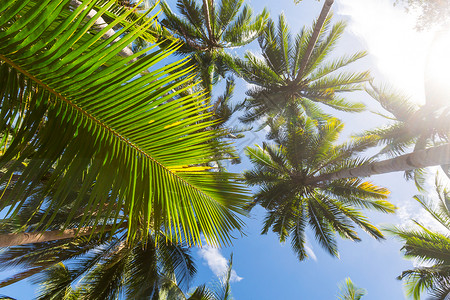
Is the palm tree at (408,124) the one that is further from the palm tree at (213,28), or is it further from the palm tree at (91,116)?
the palm tree at (91,116)

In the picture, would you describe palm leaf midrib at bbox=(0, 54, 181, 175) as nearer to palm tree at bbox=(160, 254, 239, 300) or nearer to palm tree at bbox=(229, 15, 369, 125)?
palm tree at bbox=(160, 254, 239, 300)

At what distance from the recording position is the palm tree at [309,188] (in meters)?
10.2

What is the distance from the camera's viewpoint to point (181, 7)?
1031 cm

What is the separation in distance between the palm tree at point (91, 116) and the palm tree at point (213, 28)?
880cm

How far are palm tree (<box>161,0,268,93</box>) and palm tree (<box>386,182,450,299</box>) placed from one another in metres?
8.40

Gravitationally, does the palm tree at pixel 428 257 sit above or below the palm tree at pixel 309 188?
below

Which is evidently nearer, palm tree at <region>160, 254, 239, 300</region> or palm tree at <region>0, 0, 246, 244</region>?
palm tree at <region>0, 0, 246, 244</region>

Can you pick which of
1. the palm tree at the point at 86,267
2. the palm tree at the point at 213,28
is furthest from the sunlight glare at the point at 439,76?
the palm tree at the point at 86,267

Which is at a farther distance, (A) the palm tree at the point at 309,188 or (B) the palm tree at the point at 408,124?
(A) the palm tree at the point at 309,188

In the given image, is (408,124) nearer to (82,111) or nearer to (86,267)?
(82,111)

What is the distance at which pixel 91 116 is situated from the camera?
0.98m

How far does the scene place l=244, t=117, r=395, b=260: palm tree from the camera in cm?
1020

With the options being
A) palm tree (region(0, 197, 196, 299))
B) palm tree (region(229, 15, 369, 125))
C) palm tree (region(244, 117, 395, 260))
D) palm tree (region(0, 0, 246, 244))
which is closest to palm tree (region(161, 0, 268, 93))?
palm tree (region(229, 15, 369, 125))

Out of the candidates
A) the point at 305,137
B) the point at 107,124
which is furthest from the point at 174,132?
the point at 305,137
